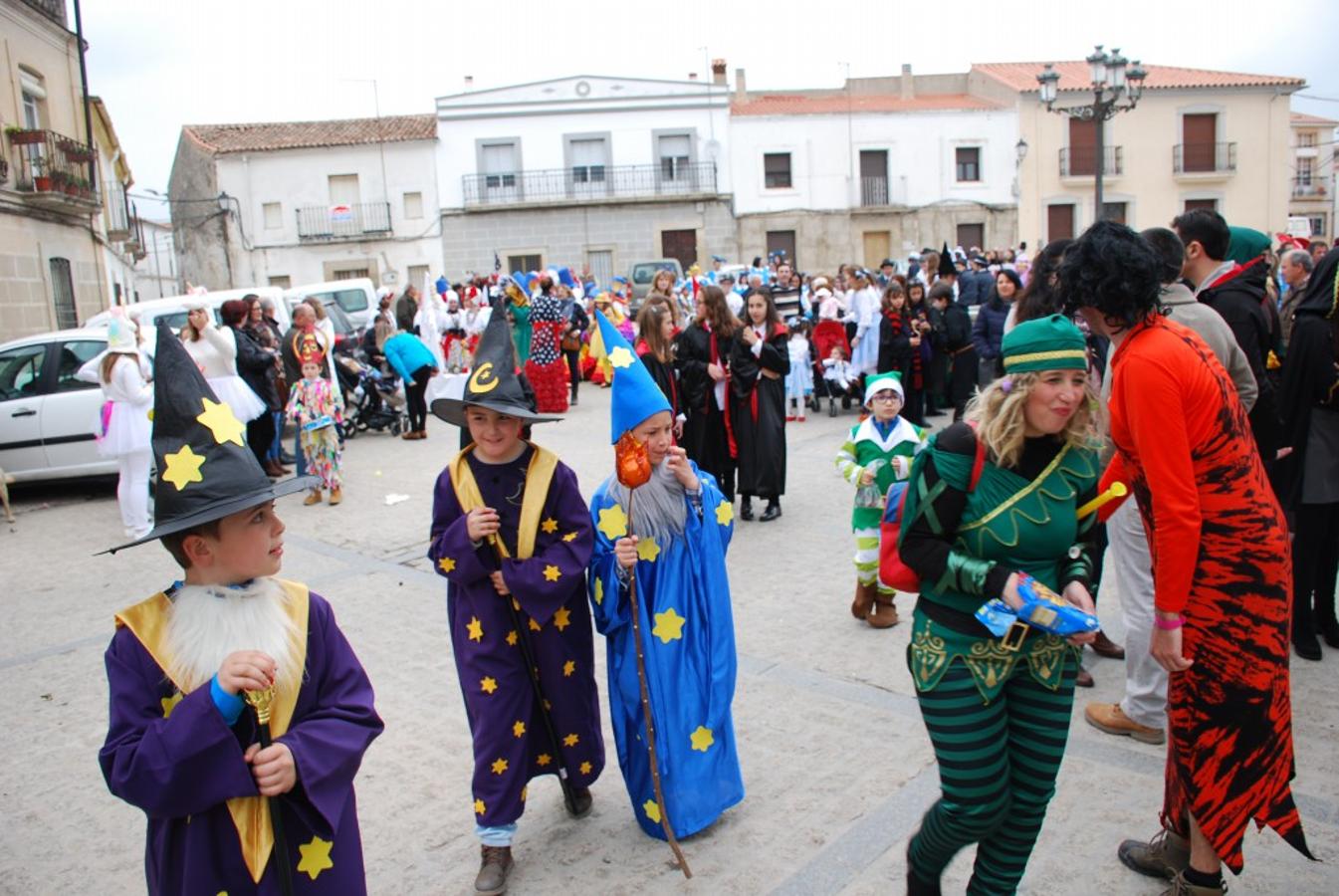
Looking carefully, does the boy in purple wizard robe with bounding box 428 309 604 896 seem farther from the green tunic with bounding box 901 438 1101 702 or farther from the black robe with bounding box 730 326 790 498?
the black robe with bounding box 730 326 790 498

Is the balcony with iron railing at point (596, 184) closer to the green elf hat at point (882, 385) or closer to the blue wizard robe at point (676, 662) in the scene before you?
the green elf hat at point (882, 385)

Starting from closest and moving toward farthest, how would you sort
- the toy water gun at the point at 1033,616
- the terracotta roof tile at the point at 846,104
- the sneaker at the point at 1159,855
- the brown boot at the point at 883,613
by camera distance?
the toy water gun at the point at 1033,616, the sneaker at the point at 1159,855, the brown boot at the point at 883,613, the terracotta roof tile at the point at 846,104

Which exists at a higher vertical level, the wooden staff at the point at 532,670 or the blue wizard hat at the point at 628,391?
the blue wizard hat at the point at 628,391

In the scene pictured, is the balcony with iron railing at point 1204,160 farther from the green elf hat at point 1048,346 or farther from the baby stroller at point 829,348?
the green elf hat at point 1048,346

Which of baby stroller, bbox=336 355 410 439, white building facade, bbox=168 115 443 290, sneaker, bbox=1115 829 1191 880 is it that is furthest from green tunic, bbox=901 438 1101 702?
white building facade, bbox=168 115 443 290

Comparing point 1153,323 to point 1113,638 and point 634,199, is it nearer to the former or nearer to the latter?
point 1113,638

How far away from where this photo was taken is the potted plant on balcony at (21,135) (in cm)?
1641

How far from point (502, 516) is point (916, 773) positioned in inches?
77.9

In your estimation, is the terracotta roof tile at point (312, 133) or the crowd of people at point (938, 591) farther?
the terracotta roof tile at point (312, 133)

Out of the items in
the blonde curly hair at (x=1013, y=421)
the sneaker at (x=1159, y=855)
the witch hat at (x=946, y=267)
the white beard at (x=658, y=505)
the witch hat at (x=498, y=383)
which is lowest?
the sneaker at (x=1159, y=855)

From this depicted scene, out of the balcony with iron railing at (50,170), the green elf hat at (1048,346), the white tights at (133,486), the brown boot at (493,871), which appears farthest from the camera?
the balcony with iron railing at (50,170)

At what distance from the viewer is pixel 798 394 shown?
13461 millimetres

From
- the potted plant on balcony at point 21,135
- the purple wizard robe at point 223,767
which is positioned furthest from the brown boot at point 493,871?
the potted plant on balcony at point 21,135

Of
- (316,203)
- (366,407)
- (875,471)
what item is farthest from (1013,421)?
(316,203)
